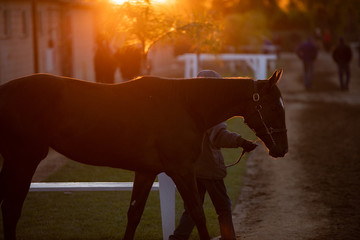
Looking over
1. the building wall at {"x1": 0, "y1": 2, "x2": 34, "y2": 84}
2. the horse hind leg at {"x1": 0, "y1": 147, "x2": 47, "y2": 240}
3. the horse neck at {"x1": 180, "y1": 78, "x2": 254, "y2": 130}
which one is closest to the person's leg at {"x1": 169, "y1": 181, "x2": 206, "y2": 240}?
the horse neck at {"x1": 180, "y1": 78, "x2": 254, "y2": 130}

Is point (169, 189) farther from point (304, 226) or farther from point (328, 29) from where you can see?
point (328, 29)

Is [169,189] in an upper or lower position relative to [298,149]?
upper

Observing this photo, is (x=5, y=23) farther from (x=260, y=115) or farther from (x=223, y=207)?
(x=260, y=115)

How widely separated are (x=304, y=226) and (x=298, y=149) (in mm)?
6326

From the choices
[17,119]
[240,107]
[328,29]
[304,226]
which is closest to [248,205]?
[304,226]

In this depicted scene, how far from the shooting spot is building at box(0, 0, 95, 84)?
1947 centimetres

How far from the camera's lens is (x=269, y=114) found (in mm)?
5637

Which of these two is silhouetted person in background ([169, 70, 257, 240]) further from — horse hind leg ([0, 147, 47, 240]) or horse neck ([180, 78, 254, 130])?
horse hind leg ([0, 147, 47, 240])

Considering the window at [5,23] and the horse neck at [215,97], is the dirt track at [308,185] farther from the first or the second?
the window at [5,23]

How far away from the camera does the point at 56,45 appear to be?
25031mm

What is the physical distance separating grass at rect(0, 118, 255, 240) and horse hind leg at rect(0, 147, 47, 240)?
5.77 feet

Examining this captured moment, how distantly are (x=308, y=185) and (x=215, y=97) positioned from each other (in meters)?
5.32

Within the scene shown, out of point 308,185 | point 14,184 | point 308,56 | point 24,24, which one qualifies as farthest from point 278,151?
point 308,56

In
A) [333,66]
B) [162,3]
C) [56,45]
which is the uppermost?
[162,3]
